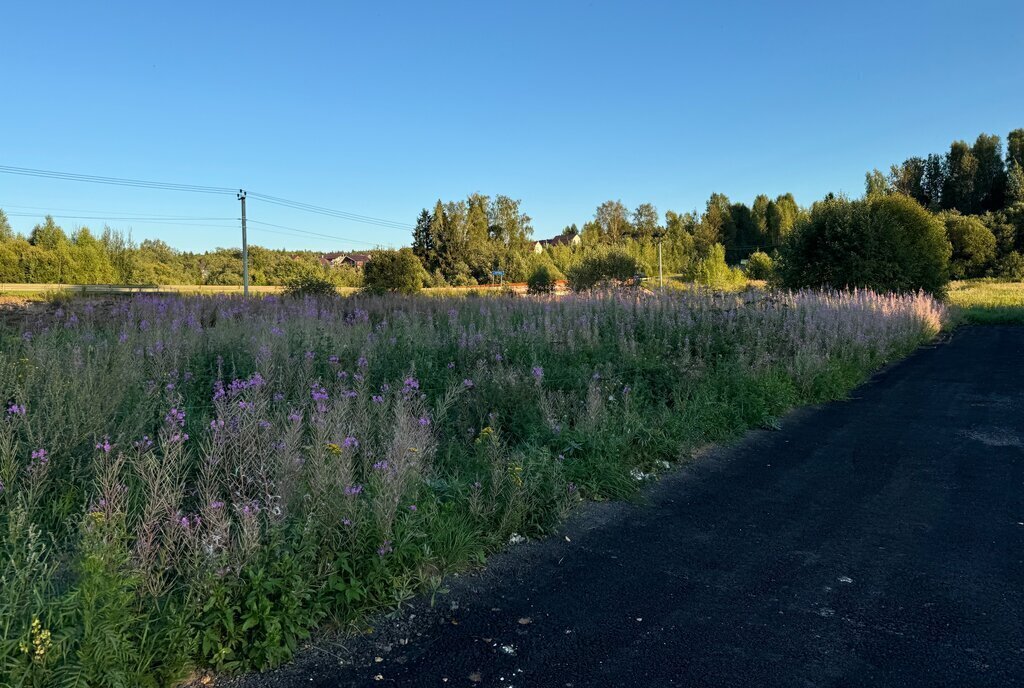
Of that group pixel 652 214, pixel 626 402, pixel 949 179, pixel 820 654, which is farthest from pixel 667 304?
pixel 652 214

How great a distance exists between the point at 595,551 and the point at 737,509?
1.29 meters

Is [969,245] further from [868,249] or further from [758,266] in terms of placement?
[868,249]

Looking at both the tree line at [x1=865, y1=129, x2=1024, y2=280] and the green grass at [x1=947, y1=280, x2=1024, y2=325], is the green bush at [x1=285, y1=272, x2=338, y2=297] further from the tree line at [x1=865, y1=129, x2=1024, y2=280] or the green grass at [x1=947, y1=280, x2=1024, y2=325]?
the tree line at [x1=865, y1=129, x2=1024, y2=280]

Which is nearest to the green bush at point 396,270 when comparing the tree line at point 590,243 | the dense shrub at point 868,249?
the tree line at point 590,243

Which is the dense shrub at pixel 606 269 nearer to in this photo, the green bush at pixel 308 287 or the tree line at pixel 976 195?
the green bush at pixel 308 287

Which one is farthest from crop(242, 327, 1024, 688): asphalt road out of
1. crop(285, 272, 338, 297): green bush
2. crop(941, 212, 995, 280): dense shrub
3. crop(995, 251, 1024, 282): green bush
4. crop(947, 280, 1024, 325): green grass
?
crop(995, 251, 1024, 282): green bush

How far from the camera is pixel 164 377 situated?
5605mm

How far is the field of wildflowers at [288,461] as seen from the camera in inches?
97.8

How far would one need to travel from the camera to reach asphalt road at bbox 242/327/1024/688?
251 centimetres

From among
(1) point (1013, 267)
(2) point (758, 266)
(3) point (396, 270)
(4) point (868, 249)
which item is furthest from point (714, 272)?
(3) point (396, 270)

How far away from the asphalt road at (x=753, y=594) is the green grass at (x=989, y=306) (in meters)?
20.5

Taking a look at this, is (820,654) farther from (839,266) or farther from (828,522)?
(839,266)

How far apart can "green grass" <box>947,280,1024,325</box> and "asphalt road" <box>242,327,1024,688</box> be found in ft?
67.2

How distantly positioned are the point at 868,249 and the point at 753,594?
21.7 m
